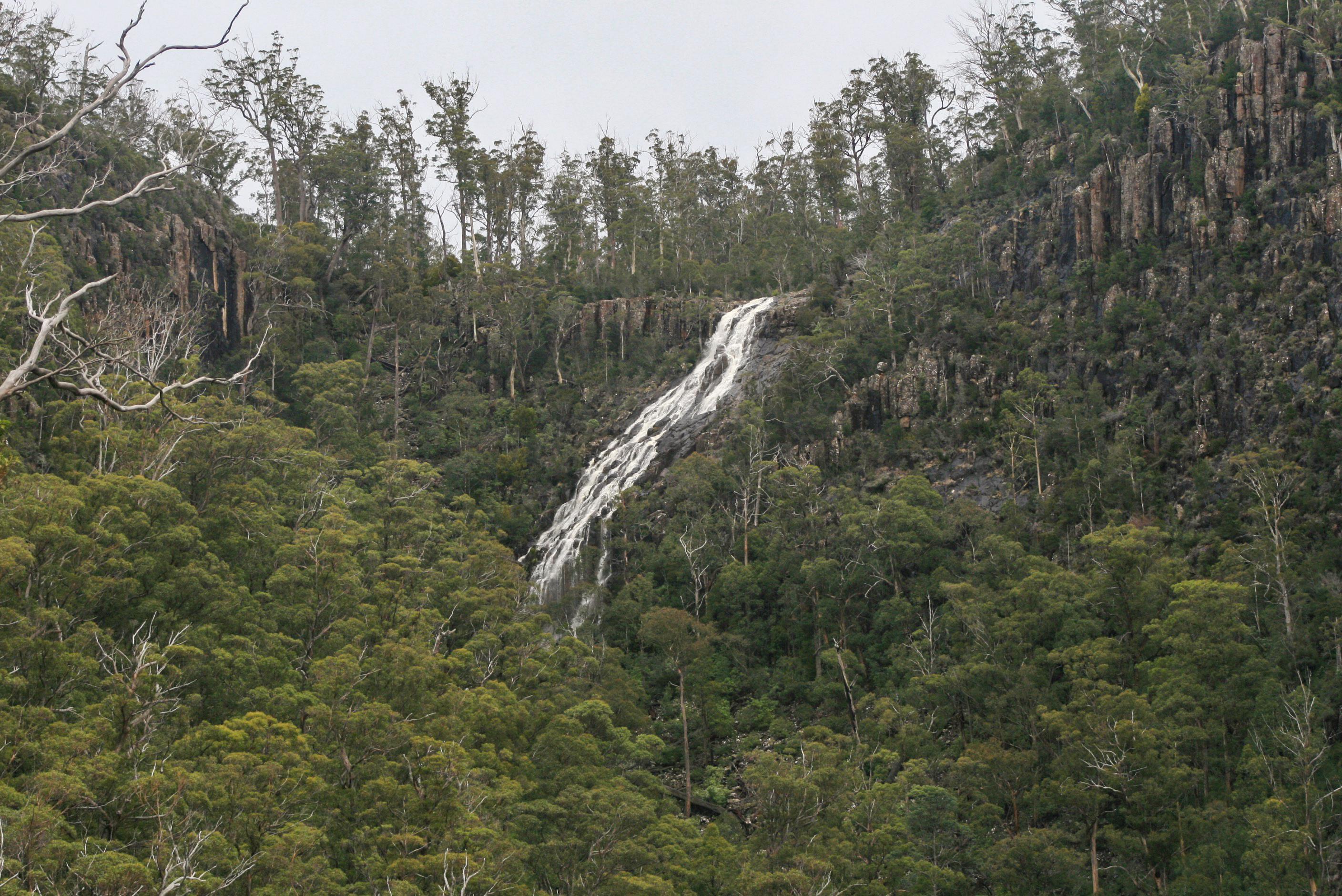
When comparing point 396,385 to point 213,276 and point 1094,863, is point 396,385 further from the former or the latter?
point 1094,863

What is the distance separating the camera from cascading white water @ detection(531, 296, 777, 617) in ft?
155

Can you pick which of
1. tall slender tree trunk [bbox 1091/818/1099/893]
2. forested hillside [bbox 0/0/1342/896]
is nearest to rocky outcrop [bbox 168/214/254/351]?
forested hillside [bbox 0/0/1342/896]

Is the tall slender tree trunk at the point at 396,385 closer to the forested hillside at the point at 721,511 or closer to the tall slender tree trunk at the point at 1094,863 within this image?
the forested hillside at the point at 721,511

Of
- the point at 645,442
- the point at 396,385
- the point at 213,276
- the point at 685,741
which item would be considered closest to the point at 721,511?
the point at 645,442

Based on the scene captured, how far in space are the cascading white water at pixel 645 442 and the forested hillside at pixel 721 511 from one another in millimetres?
1494

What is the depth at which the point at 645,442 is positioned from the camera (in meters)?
51.7

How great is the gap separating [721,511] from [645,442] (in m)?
7.80

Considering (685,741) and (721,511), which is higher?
(721,511)

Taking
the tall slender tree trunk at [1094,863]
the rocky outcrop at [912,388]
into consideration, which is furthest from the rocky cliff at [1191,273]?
the tall slender tree trunk at [1094,863]

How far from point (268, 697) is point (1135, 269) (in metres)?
35.8

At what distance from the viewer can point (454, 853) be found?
65.3ft

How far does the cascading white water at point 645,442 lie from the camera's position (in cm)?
4731

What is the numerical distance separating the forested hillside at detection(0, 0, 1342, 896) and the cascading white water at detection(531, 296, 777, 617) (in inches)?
58.8

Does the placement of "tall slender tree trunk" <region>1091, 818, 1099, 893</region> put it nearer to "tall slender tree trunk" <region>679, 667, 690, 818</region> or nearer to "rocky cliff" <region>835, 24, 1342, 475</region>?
"tall slender tree trunk" <region>679, 667, 690, 818</region>
